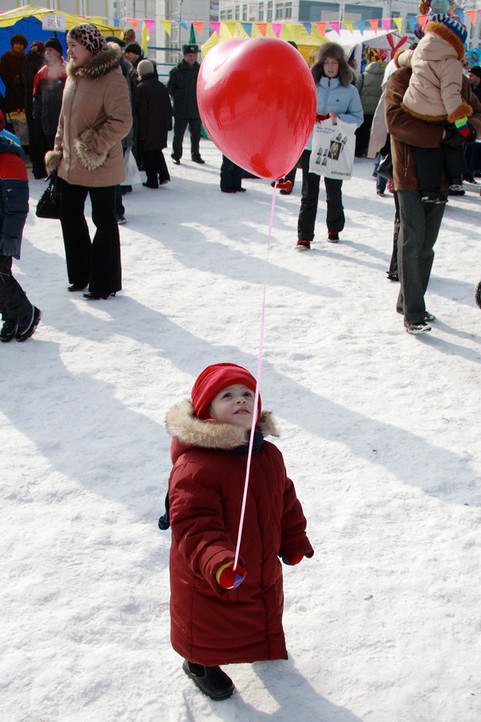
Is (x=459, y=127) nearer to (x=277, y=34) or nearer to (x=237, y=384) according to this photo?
(x=237, y=384)

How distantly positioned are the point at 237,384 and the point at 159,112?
7837mm

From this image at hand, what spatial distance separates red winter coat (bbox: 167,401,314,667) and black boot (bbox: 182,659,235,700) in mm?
110

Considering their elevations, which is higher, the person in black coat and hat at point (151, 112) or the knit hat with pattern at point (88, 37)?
the knit hat with pattern at point (88, 37)

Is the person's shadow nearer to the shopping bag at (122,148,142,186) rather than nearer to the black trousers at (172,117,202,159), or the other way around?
the shopping bag at (122,148,142,186)

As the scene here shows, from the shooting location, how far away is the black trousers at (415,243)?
425cm

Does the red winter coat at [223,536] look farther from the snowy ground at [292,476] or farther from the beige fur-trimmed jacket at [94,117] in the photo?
the beige fur-trimmed jacket at [94,117]

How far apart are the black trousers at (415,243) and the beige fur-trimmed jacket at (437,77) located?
0.52 meters

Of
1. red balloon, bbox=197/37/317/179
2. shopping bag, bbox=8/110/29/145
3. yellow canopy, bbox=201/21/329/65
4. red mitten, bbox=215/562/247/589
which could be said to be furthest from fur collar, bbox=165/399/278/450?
yellow canopy, bbox=201/21/329/65

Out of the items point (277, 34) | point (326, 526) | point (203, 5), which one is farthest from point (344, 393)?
point (203, 5)

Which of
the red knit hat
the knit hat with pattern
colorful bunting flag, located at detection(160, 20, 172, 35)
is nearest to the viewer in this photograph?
the red knit hat

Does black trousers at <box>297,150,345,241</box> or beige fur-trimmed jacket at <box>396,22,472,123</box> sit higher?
beige fur-trimmed jacket at <box>396,22,472,123</box>

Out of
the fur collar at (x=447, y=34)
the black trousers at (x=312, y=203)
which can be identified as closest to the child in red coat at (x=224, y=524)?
the fur collar at (x=447, y=34)

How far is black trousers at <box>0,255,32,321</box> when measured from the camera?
4.09 metres

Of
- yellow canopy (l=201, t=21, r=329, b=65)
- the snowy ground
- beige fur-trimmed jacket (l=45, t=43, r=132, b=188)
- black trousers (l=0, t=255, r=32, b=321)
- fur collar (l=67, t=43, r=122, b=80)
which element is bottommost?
the snowy ground
